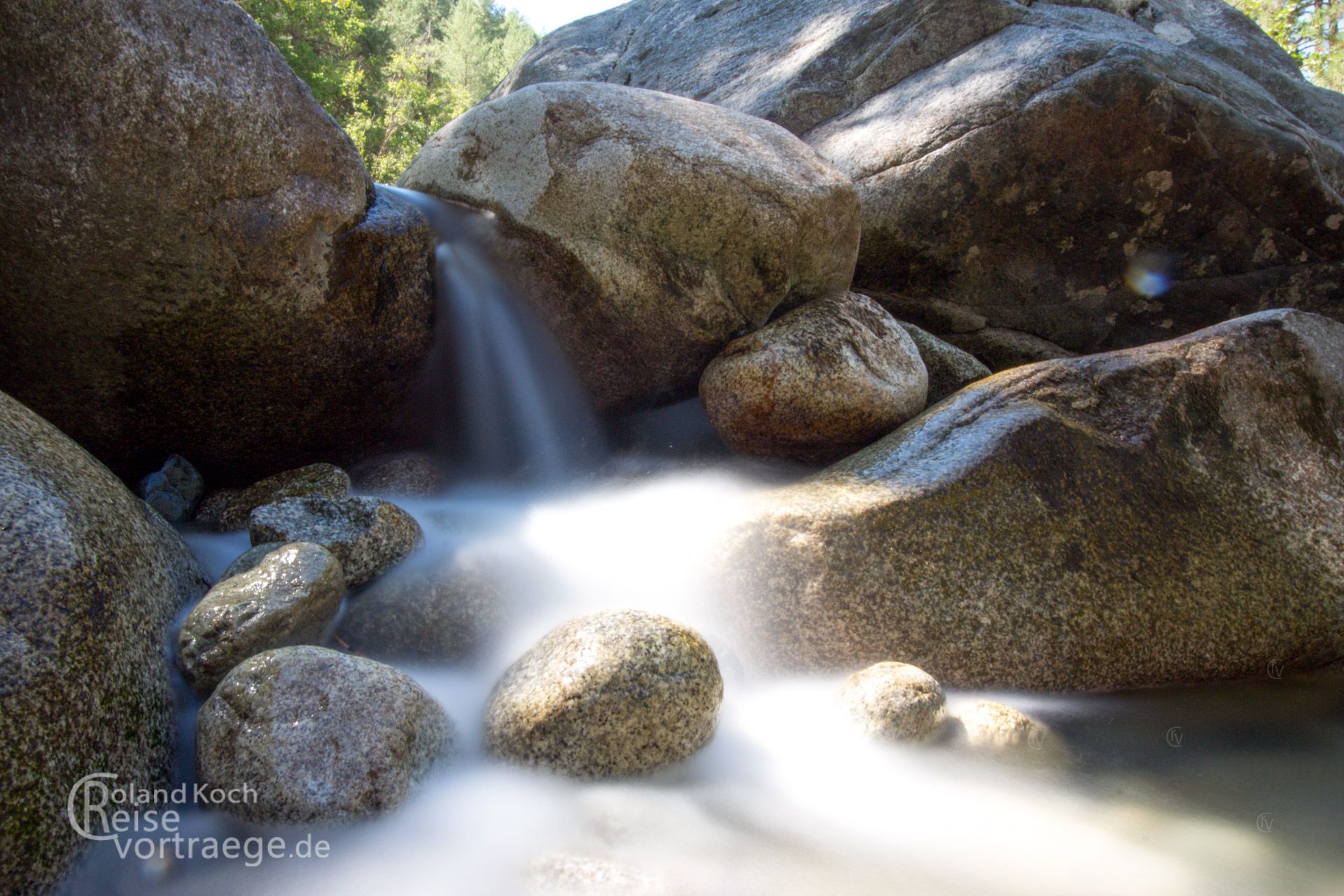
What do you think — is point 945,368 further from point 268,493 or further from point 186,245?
point 186,245

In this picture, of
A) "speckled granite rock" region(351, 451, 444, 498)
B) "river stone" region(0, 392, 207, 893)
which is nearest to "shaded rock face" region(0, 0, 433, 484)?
"speckled granite rock" region(351, 451, 444, 498)

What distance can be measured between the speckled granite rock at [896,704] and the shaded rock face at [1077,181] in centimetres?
387

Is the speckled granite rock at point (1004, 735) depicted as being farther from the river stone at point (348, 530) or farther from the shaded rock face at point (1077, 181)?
the shaded rock face at point (1077, 181)

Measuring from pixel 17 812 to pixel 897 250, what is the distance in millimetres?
5956

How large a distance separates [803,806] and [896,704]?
1.86 ft

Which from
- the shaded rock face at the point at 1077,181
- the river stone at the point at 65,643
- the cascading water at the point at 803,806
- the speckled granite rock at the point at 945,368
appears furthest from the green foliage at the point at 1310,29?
the river stone at the point at 65,643

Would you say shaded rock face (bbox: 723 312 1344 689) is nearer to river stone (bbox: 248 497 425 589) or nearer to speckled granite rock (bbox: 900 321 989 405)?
speckled granite rock (bbox: 900 321 989 405)

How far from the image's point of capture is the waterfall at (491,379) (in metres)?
5.02

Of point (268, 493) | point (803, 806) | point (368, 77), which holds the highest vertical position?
point (368, 77)

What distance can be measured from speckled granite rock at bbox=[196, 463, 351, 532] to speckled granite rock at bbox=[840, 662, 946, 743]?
2870 millimetres

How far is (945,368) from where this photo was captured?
5.52 meters

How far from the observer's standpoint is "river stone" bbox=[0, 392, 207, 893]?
2.10 meters

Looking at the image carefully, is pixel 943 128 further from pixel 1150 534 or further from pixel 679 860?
pixel 679 860

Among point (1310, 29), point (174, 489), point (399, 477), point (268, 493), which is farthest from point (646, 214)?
point (1310, 29)
